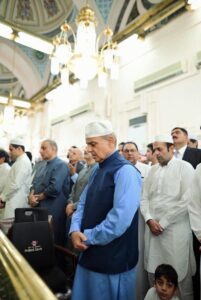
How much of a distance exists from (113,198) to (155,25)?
4962 mm

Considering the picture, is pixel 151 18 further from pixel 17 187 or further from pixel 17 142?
pixel 17 187

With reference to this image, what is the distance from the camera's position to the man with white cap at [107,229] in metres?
1.62

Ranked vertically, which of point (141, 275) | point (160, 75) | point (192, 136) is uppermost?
point (160, 75)

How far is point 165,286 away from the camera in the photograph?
209cm

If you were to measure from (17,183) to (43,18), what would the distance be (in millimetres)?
7534

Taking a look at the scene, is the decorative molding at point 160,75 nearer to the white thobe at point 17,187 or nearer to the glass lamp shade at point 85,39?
the glass lamp shade at point 85,39

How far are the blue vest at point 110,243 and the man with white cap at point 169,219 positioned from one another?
836 mm

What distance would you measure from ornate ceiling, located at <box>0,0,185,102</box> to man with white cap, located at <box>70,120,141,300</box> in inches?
182

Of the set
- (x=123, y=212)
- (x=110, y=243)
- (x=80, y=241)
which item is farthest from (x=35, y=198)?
(x=123, y=212)

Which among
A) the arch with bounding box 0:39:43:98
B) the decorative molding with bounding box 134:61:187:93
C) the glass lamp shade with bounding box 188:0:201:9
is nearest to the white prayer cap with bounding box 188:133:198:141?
the decorative molding with bounding box 134:61:187:93

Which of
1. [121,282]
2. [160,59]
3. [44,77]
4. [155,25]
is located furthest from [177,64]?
[44,77]

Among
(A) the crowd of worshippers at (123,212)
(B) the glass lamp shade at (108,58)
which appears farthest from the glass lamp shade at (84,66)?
(A) the crowd of worshippers at (123,212)

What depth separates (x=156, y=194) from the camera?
9.00 ft

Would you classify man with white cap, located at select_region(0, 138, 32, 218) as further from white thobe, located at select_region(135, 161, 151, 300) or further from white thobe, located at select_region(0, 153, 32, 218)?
white thobe, located at select_region(135, 161, 151, 300)
